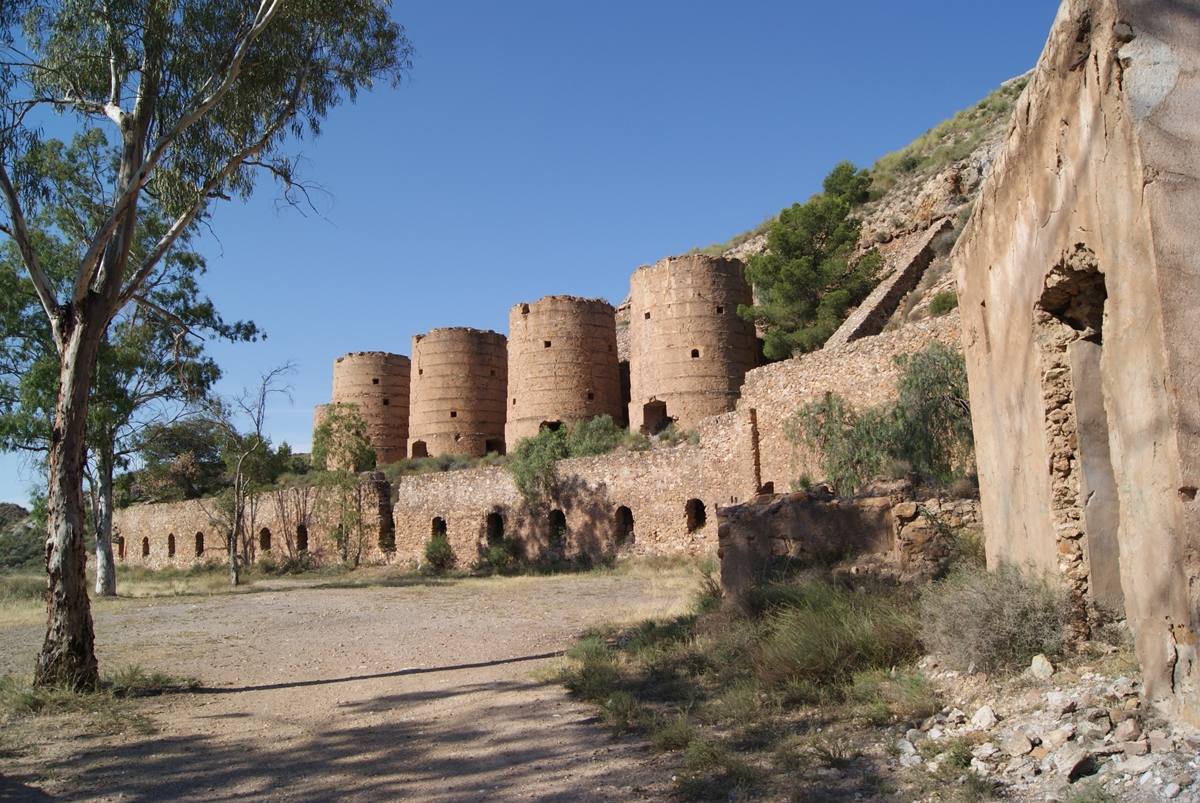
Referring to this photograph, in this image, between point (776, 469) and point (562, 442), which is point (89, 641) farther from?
point (562, 442)

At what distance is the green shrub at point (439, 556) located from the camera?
2433 cm

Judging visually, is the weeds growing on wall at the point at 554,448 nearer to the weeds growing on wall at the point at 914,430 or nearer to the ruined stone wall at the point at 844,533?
the weeds growing on wall at the point at 914,430

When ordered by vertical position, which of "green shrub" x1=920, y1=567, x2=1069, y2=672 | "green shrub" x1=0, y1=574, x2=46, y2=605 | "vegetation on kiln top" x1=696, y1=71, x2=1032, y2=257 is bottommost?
"green shrub" x1=0, y1=574, x2=46, y2=605

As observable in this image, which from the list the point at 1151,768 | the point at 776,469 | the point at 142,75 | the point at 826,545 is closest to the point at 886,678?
the point at 1151,768

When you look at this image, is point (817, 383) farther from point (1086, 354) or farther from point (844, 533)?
point (1086, 354)

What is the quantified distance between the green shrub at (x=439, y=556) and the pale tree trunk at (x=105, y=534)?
25.3 ft

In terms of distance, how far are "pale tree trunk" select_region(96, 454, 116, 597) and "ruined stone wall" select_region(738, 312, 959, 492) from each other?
14.1m

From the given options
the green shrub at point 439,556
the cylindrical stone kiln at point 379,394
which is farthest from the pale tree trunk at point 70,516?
the cylindrical stone kiln at point 379,394

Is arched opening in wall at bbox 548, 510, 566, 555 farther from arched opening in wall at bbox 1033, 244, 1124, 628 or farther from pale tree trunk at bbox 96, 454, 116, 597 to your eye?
arched opening in wall at bbox 1033, 244, 1124, 628

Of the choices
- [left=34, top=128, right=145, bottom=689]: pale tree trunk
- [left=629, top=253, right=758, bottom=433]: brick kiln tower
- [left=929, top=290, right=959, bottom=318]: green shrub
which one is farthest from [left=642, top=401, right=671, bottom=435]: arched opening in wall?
[left=34, top=128, right=145, bottom=689]: pale tree trunk

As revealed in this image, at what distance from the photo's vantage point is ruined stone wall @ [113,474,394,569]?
2688 centimetres

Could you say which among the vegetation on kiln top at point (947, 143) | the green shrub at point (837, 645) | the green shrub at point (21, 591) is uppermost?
the vegetation on kiln top at point (947, 143)

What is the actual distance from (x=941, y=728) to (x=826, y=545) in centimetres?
429

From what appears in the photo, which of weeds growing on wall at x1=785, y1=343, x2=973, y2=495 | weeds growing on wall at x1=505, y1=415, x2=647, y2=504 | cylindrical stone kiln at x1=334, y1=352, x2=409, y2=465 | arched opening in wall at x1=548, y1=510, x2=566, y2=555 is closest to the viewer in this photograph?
weeds growing on wall at x1=785, y1=343, x2=973, y2=495
